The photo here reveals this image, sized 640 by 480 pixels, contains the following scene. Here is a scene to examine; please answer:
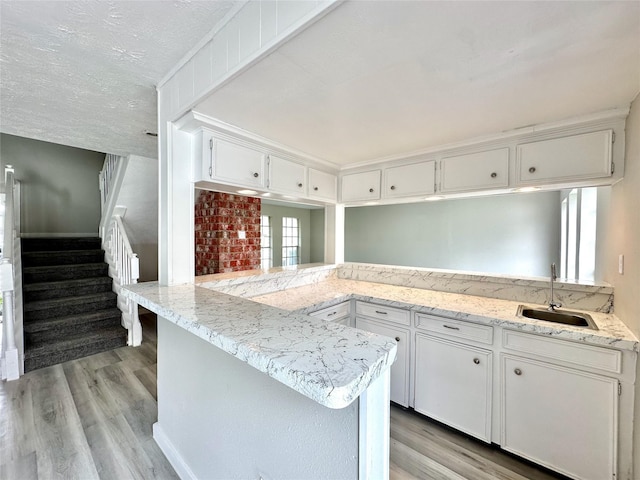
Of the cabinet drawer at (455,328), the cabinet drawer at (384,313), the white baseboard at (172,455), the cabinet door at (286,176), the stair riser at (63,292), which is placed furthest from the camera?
the stair riser at (63,292)

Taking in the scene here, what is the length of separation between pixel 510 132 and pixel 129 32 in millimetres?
2370

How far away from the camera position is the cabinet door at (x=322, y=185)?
2700 millimetres

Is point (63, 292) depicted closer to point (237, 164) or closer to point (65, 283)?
point (65, 283)

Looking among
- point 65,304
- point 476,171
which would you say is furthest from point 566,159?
point 65,304

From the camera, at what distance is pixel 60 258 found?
3971mm

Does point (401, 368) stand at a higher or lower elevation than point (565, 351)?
lower

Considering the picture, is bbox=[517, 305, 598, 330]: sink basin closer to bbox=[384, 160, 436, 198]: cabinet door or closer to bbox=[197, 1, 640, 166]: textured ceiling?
bbox=[384, 160, 436, 198]: cabinet door

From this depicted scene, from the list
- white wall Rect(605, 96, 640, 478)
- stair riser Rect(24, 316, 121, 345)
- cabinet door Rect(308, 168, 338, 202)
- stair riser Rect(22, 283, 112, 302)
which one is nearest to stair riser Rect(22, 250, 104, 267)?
stair riser Rect(22, 283, 112, 302)

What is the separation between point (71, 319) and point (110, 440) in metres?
2.21

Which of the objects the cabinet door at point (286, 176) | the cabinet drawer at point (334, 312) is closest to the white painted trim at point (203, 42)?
the cabinet door at point (286, 176)

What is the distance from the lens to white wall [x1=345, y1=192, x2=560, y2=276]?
433cm

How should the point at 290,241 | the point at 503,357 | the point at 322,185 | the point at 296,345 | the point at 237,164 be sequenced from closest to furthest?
the point at 296,345 < the point at 503,357 < the point at 237,164 < the point at 322,185 < the point at 290,241

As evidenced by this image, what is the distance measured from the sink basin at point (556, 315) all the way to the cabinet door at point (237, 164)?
2137mm

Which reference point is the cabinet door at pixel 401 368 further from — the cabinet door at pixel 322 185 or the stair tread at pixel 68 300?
the stair tread at pixel 68 300
